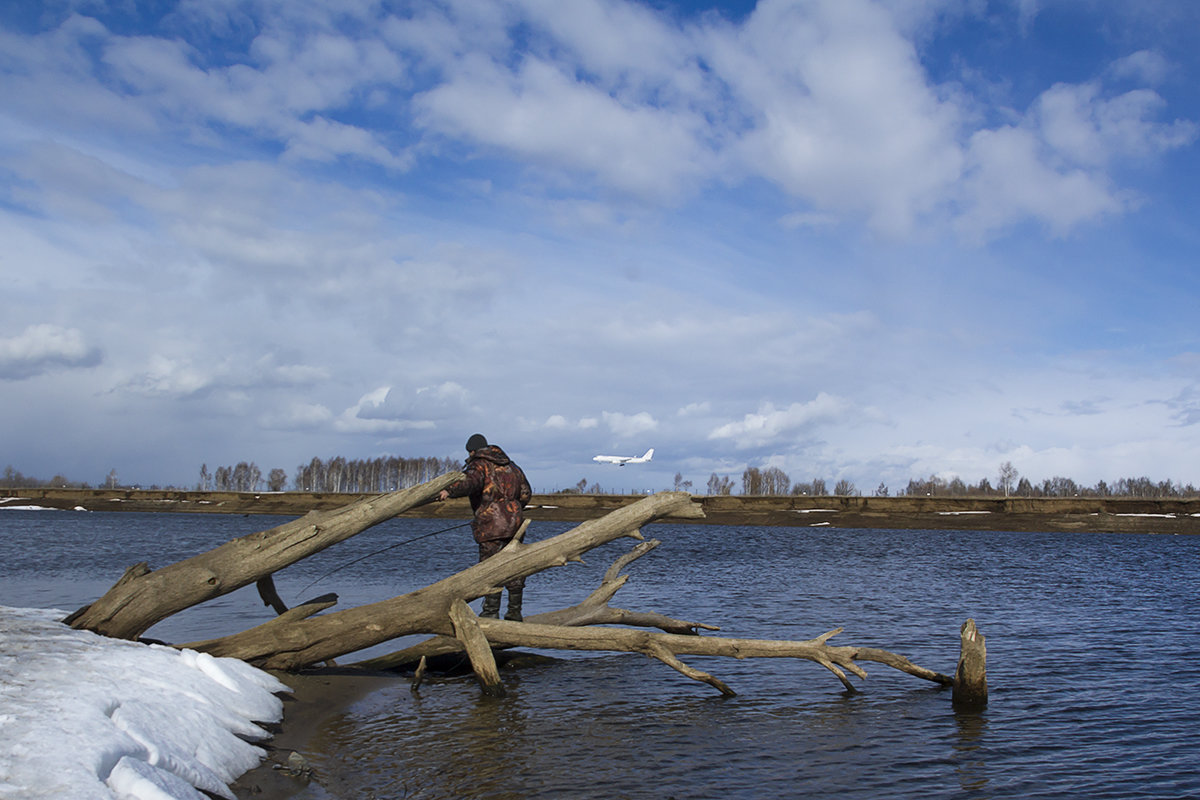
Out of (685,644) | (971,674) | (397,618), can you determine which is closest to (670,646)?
(685,644)

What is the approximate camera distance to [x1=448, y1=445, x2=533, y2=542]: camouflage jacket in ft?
35.1

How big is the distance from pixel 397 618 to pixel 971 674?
6777 millimetres

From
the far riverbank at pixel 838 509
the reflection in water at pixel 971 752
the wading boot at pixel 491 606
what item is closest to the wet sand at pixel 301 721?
the wading boot at pixel 491 606

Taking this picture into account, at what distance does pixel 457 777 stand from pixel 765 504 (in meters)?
68.5

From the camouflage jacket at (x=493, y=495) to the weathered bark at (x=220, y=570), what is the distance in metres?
1.15

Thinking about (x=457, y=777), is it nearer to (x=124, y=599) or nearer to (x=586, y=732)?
(x=586, y=732)

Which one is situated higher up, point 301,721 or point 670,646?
point 670,646

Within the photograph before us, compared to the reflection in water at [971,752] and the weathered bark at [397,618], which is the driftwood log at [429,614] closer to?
the weathered bark at [397,618]

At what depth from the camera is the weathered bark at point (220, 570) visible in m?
8.12

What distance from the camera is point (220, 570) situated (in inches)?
336

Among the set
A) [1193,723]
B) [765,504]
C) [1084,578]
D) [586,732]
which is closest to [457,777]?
[586,732]

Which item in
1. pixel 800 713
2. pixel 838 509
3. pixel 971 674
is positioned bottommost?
pixel 800 713

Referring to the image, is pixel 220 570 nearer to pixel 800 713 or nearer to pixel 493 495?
pixel 493 495

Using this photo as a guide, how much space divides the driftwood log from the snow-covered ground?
876mm
